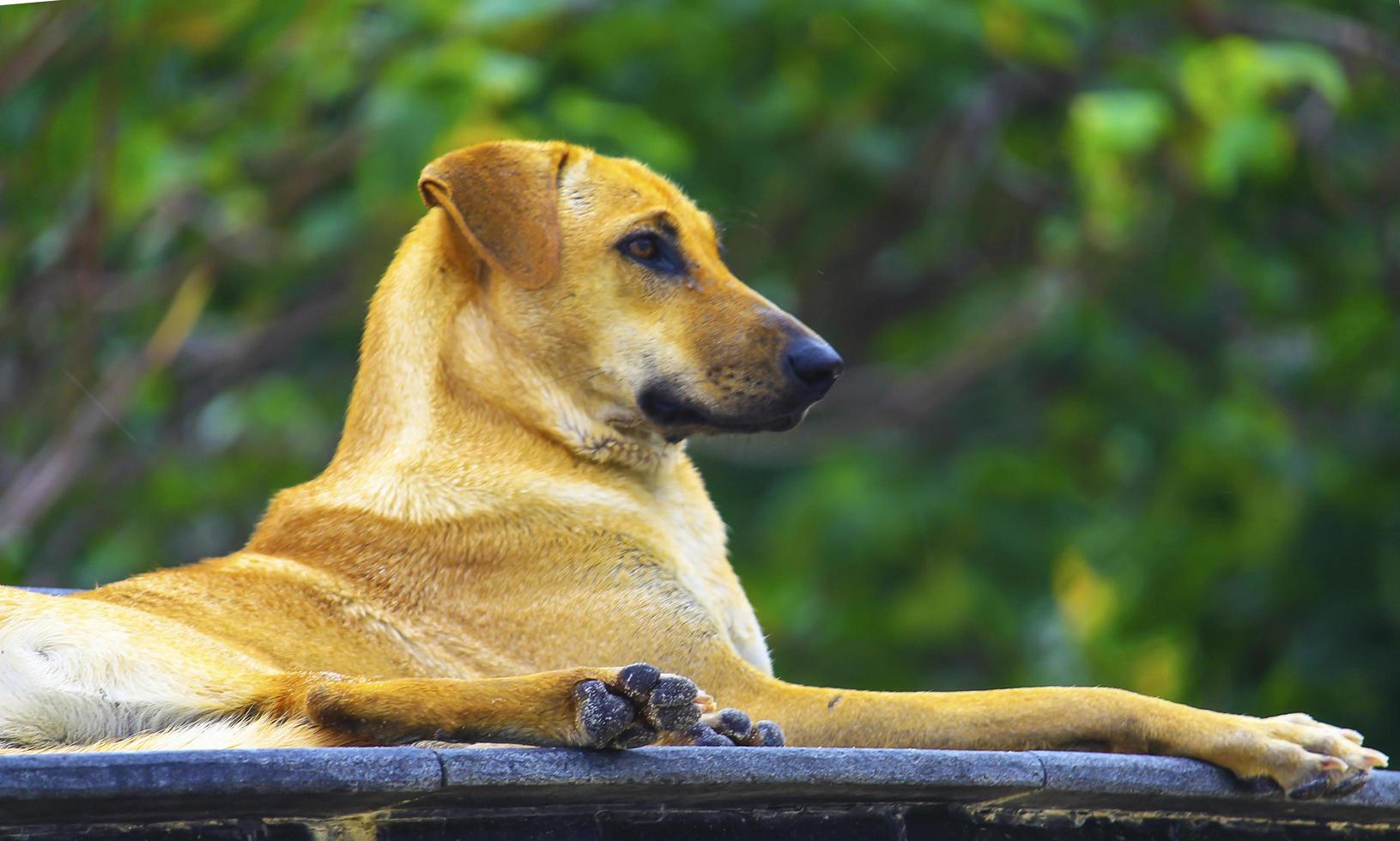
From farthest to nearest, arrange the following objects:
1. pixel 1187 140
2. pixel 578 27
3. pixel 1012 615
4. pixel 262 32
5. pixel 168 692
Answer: pixel 1012 615, pixel 1187 140, pixel 578 27, pixel 262 32, pixel 168 692

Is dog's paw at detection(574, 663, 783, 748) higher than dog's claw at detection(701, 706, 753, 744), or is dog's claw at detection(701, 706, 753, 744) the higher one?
dog's claw at detection(701, 706, 753, 744)

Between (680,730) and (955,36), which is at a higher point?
(955,36)

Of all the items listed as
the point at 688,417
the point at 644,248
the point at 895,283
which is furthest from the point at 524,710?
the point at 895,283

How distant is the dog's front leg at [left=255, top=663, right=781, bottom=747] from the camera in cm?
274

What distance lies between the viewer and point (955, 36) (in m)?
8.75

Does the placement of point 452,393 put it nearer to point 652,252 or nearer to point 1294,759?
point 652,252

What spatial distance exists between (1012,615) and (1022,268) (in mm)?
3116

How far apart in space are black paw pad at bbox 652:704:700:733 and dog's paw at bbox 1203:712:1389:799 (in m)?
1.05

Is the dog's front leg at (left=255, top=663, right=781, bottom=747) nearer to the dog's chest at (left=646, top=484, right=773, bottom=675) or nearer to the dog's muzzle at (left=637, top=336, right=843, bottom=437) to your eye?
the dog's chest at (left=646, top=484, right=773, bottom=675)

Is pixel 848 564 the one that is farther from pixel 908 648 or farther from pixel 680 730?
pixel 680 730

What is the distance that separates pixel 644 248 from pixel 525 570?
1.03 metres

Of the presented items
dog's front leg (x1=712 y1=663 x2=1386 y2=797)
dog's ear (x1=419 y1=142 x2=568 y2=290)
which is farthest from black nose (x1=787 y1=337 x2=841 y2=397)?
dog's front leg (x1=712 y1=663 x2=1386 y2=797)

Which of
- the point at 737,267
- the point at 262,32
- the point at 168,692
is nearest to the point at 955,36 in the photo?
the point at 737,267

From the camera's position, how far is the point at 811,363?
4.34 metres
